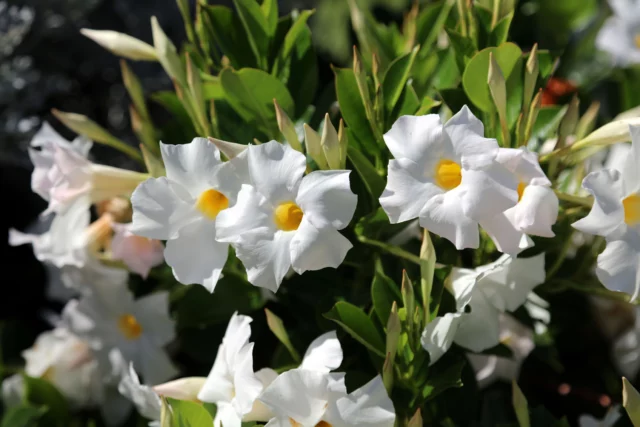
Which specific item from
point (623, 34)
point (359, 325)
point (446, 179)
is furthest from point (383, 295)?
point (623, 34)

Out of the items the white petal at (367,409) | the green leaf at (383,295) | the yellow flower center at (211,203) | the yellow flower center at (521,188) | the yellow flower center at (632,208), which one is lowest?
the white petal at (367,409)

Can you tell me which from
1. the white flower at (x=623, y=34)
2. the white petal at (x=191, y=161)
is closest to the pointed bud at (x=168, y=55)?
the white petal at (x=191, y=161)

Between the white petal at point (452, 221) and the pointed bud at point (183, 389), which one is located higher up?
the white petal at point (452, 221)

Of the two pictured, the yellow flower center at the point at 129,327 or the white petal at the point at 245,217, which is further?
the yellow flower center at the point at 129,327

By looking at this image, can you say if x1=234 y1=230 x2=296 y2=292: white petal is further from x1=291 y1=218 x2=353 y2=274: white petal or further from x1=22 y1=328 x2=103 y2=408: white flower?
x1=22 y1=328 x2=103 y2=408: white flower

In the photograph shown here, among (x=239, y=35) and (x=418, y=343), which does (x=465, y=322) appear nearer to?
(x=418, y=343)

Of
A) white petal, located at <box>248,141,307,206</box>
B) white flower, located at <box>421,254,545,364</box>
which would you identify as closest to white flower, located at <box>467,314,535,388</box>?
white flower, located at <box>421,254,545,364</box>

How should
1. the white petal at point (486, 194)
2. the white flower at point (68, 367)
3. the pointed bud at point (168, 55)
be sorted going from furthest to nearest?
1. the white flower at point (68, 367)
2. the pointed bud at point (168, 55)
3. the white petal at point (486, 194)

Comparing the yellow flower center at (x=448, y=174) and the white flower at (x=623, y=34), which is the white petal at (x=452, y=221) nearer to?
the yellow flower center at (x=448, y=174)
